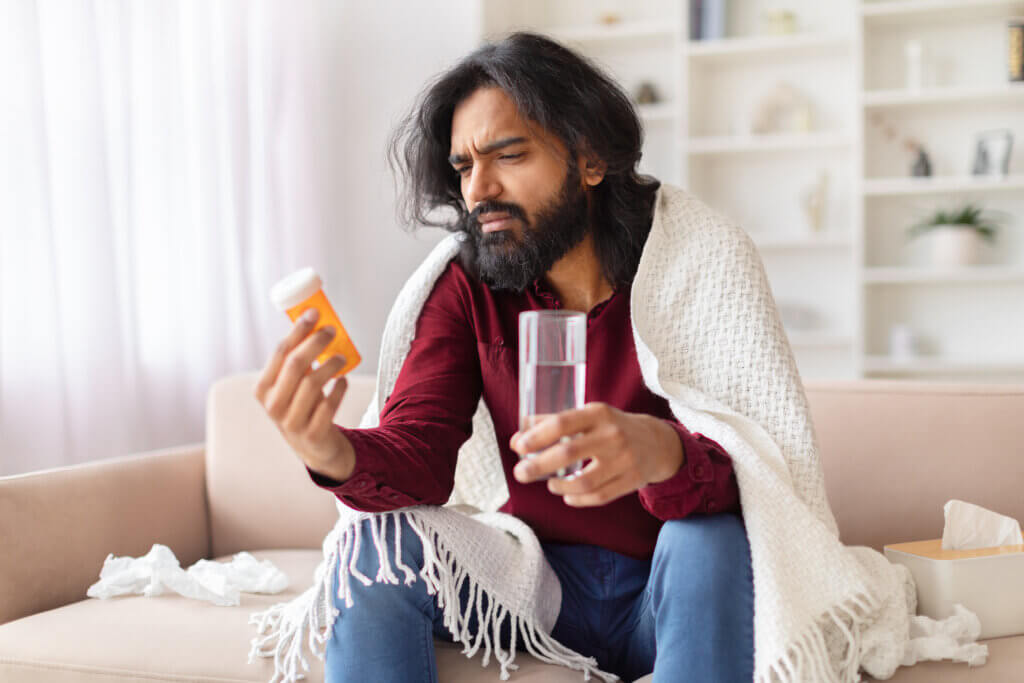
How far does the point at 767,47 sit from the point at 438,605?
3.03 m

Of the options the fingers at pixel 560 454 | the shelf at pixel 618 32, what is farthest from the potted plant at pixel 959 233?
the fingers at pixel 560 454

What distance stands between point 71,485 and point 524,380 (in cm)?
100

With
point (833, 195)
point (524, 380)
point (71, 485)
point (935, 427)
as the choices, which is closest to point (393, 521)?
point (524, 380)

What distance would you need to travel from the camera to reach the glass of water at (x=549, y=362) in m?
0.89

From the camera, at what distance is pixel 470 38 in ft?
11.5

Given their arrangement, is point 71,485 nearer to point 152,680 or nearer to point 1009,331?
point 152,680

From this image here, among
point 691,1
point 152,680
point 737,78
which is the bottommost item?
point 152,680

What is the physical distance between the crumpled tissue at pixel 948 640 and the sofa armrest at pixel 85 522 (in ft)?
4.00

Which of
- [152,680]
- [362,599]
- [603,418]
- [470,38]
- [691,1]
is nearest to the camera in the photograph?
[603,418]

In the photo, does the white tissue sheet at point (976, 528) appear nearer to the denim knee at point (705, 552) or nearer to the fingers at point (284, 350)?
the denim knee at point (705, 552)

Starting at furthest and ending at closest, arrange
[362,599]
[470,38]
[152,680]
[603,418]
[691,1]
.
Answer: [691,1], [470,38], [152,680], [362,599], [603,418]

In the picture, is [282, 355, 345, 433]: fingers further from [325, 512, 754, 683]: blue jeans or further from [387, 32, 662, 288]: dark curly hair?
[387, 32, 662, 288]: dark curly hair

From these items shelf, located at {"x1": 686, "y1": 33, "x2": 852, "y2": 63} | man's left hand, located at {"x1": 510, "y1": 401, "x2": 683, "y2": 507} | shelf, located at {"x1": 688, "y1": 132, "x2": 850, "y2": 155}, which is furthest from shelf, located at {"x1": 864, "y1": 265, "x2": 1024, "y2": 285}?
man's left hand, located at {"x1": 510, "y1": 401, "x2": 683, "y2": 507}

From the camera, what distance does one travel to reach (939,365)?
351cm
